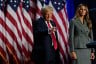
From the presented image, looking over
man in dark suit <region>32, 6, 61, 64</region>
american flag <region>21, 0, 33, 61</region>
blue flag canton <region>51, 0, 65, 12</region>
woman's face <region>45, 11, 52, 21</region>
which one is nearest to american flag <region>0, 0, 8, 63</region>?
american flag <region>21, 0, 33, 61</region>

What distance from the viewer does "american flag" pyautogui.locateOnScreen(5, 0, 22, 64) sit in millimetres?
6445

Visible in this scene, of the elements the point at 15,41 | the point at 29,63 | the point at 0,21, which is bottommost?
the point at 29,63

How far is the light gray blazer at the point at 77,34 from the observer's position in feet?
17.5

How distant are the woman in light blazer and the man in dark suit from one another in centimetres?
30

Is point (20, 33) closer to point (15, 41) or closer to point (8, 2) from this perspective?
point (15, 41)

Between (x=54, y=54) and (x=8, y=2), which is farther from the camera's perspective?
(x=8, y=2)

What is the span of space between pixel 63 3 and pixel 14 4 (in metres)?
0.94

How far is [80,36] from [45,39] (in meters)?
0.55

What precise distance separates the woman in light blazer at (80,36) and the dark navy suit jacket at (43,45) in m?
0.33

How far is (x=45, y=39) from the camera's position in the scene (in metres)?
5.40

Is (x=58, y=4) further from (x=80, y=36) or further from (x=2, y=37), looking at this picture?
(x=80, y=36)

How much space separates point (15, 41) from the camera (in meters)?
6.48

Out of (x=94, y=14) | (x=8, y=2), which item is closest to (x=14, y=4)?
(x=8, y=2)

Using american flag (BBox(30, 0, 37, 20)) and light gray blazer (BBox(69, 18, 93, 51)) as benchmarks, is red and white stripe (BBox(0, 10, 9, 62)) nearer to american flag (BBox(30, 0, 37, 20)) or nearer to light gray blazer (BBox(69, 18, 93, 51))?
american flag (BBox(30, 0, 37, 20))
